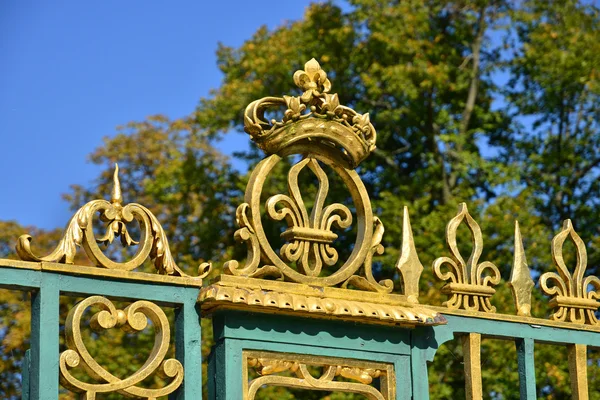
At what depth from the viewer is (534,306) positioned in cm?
1494

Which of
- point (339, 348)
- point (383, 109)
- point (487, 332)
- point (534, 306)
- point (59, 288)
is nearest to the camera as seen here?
point (59, 288)

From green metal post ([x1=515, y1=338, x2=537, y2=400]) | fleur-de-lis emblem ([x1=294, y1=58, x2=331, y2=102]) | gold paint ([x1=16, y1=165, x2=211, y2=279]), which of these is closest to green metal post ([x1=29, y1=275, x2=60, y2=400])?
gold paint ([x1=16, y1=165, x2=211, y2=279])

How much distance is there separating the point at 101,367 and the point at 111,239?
0.42m

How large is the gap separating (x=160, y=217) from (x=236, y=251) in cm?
210

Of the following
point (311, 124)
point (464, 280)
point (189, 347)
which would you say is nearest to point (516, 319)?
point (464, 280)

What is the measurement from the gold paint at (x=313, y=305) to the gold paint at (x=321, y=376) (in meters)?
0.16

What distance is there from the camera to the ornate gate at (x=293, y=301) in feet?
14.3

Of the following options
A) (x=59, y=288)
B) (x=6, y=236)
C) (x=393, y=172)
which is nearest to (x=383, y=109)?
(x=393, y=172)

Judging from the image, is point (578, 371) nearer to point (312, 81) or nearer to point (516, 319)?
point (516, 319)

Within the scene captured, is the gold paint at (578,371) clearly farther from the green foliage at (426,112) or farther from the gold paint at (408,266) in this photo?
the green foliage at (426,112)

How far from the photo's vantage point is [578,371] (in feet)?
17.3

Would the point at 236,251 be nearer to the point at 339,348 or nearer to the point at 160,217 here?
the point at 160,217

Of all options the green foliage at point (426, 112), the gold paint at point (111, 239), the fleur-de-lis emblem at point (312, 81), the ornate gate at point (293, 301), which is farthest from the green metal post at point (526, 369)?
the green foliage at point (426, 112)

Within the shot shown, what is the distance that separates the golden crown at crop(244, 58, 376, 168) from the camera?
15.9 feet
